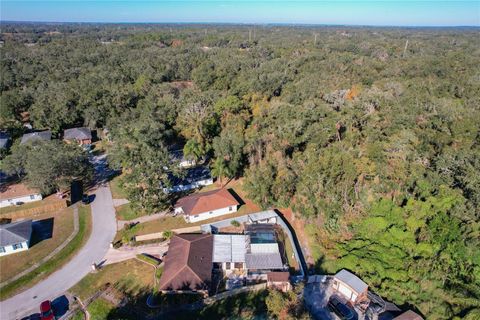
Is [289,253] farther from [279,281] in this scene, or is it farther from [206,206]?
[206,206]

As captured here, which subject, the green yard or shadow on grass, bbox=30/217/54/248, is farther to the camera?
the green yard

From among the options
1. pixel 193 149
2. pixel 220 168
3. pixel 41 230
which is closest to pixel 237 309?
pixel 220 168

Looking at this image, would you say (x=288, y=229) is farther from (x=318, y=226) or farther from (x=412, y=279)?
(x=412, y=279)

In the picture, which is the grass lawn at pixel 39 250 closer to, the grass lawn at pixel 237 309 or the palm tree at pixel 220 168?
the grass lawn at pixel 237 309

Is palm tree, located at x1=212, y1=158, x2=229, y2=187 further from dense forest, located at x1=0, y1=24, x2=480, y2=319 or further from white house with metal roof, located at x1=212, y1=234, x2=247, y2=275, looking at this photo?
white house with metal roof, located at x1=212, y1=234, x2=247, y2=275

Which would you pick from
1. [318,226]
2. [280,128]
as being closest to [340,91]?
[280,128]

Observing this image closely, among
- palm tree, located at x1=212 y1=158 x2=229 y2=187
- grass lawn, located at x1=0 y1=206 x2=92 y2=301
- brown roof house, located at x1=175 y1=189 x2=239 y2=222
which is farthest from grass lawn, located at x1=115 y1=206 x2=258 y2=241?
palm tree, located at x1=212 y1=158 x2=229 y2=187
